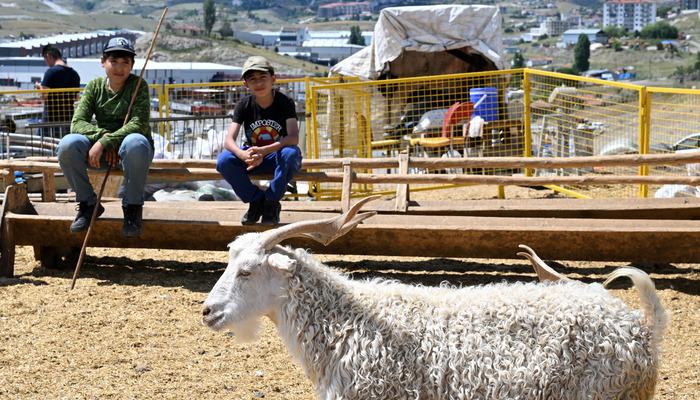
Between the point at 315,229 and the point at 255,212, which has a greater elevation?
the point at 315,229

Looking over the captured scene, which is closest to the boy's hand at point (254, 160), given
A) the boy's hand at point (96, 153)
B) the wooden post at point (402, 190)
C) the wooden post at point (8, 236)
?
the boy's hand at point (96, 153)

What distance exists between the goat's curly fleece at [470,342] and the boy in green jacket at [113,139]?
150 inches

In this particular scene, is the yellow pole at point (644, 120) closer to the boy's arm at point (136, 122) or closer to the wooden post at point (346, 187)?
the wooden post at point (346, 187)

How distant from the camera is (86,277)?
884 cm

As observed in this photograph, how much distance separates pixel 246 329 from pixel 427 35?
12.7 meters

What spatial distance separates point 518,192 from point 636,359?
9.32 meters

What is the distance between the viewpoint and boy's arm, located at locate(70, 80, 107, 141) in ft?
27.9

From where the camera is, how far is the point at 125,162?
8320mm

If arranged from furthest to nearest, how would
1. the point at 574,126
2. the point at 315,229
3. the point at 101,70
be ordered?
the point at 101,70
the point at 574,126
the point at 315,229

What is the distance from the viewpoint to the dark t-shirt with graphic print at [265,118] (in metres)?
8.35

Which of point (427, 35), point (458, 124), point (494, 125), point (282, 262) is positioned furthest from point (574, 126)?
point (282, 262)

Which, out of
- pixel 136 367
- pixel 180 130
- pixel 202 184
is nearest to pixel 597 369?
pixel 136 367

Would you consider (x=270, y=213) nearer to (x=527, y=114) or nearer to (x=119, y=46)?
(x=119, y=46)

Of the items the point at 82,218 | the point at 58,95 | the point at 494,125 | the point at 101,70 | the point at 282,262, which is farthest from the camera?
the point at 101,70
